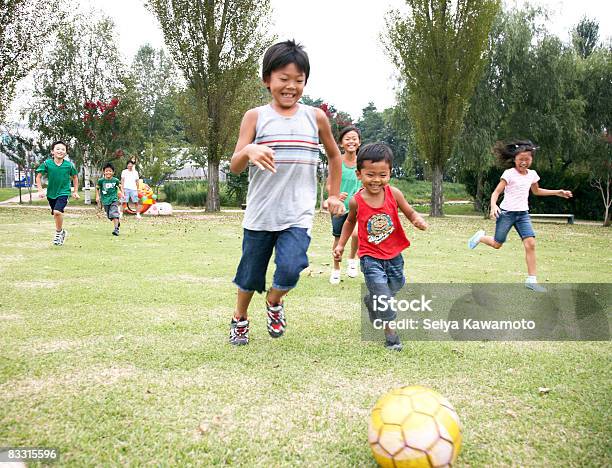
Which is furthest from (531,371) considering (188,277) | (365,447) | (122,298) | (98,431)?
(188,277)

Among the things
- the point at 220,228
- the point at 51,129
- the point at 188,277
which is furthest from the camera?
the point at 51,129

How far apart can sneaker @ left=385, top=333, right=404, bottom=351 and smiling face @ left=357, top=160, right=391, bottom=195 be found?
48.2 inches

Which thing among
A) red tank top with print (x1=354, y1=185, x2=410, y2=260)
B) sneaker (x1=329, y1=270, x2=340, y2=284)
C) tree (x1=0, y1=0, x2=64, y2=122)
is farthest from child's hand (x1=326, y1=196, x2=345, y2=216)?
tree (x1=0, y1=0, x2=64, y2=122)

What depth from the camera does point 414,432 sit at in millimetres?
2318

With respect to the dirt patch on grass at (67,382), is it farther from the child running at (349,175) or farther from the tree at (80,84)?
the tree at (80,84)

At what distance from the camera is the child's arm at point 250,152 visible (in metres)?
3.47

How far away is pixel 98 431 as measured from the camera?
263 centimetres

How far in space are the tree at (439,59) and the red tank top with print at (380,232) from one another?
67.3 ft

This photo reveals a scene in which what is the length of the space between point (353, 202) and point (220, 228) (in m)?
12.2

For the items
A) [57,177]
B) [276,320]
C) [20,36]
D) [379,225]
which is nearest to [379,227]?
[379,225]

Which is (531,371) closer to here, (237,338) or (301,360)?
(301,360)

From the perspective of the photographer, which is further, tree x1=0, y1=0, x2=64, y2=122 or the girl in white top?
tree x1=0, y1=0, x2=64, y2=122

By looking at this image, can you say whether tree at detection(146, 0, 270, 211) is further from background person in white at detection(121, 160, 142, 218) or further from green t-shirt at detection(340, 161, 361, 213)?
green t-shirt at detection(340, 161, 361, 213)

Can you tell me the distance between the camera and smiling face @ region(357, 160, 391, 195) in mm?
4305
